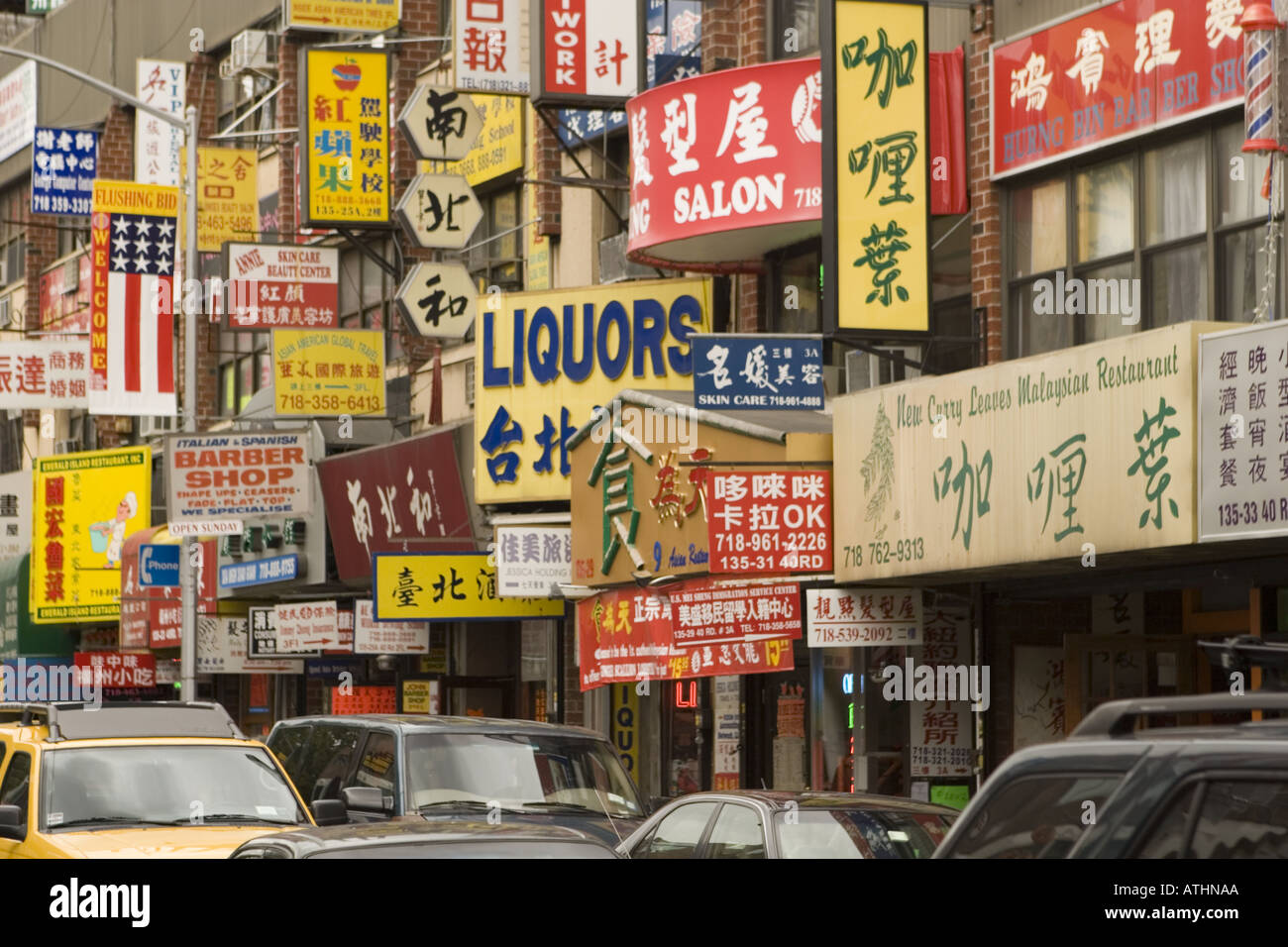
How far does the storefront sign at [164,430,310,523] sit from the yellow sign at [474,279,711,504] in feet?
13.5

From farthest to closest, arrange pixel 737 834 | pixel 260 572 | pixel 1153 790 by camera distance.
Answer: pixel 260 572 → pixel 737 834 → pixel 1153 790

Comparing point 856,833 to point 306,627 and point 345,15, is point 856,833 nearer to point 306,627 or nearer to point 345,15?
point 306,627

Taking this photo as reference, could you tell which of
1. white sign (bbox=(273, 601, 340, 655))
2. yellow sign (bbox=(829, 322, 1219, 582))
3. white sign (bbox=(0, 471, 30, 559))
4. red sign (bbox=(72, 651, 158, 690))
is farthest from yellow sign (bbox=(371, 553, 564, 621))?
white sign (bbox=(0, 471, 30, 559))

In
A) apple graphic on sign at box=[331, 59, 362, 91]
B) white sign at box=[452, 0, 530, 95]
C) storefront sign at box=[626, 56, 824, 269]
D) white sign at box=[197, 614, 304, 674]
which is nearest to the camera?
storefront sign at box=[626, 56, 824, 269]

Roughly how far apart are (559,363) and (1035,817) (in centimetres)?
1843

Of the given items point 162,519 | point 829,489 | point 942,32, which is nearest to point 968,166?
point 942,32

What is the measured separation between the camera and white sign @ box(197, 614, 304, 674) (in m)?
31.5

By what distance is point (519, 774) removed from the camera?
563 inches

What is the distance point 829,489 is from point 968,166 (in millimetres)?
3375

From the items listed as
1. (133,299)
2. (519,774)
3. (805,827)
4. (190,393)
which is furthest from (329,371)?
(805,827)

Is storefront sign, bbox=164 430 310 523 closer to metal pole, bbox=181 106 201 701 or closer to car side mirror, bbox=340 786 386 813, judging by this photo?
metal pole, bbox=181 106 201 701

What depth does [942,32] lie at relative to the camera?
64.0 feet

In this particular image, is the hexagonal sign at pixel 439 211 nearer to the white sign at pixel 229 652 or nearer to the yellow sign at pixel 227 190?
the yellow sign at pixel 227 190

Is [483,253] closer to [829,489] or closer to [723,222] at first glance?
[723,222]
